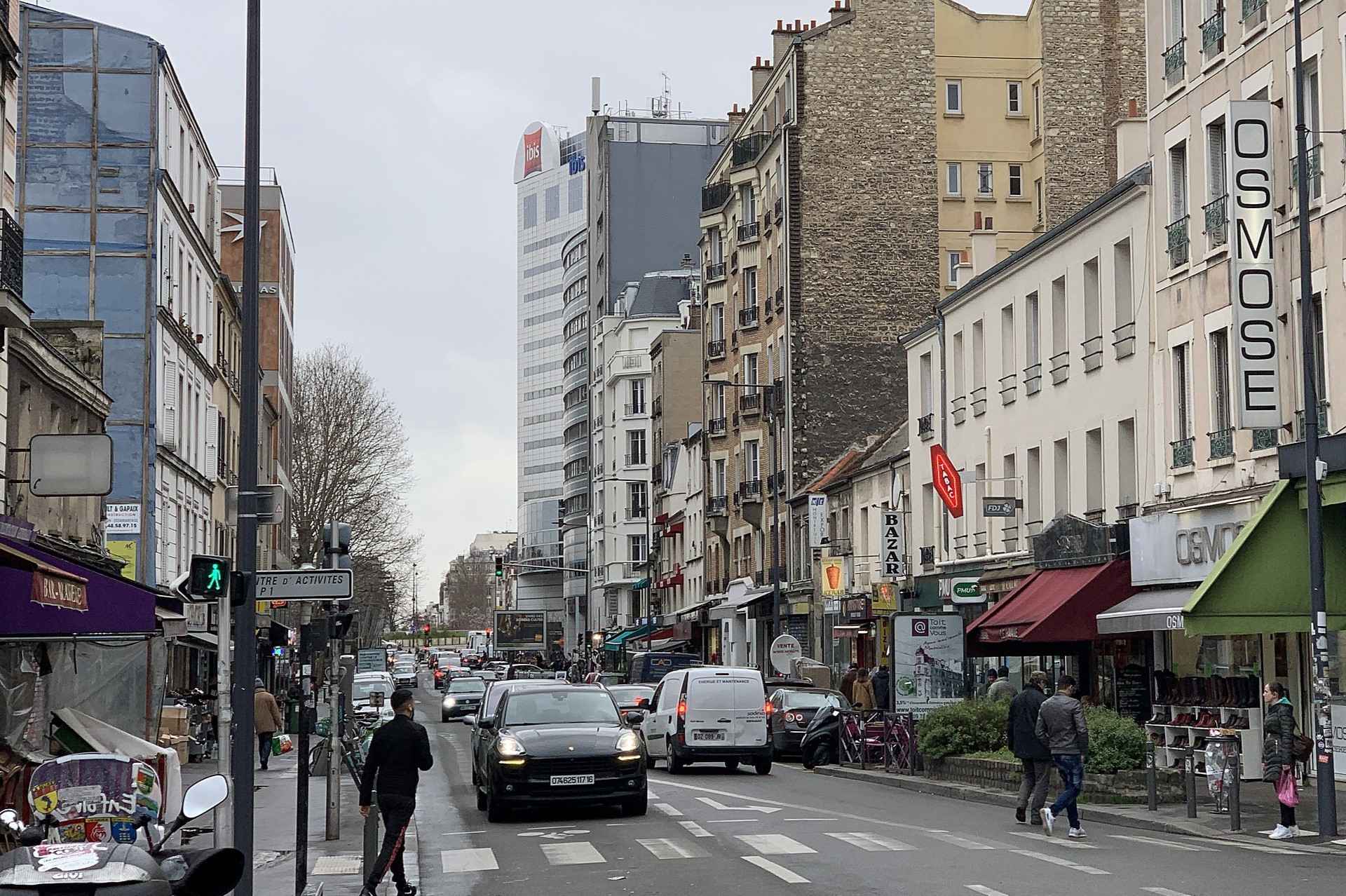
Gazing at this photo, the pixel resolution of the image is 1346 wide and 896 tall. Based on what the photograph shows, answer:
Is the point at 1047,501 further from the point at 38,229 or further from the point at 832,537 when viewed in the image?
the point at 38,229

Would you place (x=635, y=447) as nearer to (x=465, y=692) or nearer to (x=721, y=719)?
(x=465, y=692)

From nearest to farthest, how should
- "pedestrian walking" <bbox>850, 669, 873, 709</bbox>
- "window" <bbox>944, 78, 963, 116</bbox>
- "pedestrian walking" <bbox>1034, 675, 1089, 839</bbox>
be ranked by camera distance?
"pedestrian walking" <bbox>1034, 675, 1089, 839</bbox>
"pedestrian walking" <bbox>850, 669, 873, 709</bbox>
"window" <bbox>944, 78, 963, 116</bbox>

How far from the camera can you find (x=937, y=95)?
200 feet

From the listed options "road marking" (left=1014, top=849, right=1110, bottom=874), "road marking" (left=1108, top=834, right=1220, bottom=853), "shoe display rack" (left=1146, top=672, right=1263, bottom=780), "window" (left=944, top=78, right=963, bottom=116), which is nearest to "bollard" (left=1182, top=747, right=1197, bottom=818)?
"road marking" (left=1108, top=834, right=1220, bottom=853)

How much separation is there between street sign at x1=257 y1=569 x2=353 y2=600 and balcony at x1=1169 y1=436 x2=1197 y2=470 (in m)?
17.5

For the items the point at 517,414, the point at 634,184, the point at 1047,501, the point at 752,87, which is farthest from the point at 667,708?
the point at 517,414

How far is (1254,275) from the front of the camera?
25781mm

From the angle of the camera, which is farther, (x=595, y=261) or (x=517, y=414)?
(x=517, y=414)

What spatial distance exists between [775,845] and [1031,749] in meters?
3.72

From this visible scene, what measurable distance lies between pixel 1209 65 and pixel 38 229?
2605cm

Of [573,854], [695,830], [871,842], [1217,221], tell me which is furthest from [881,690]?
[573,854]

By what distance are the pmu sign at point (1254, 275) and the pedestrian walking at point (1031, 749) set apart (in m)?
6.79

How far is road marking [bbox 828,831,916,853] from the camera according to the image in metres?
17.7

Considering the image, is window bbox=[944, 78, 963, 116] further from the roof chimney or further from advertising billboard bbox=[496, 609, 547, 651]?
advertising billboard bbox=[496, 609, 547, 651]
